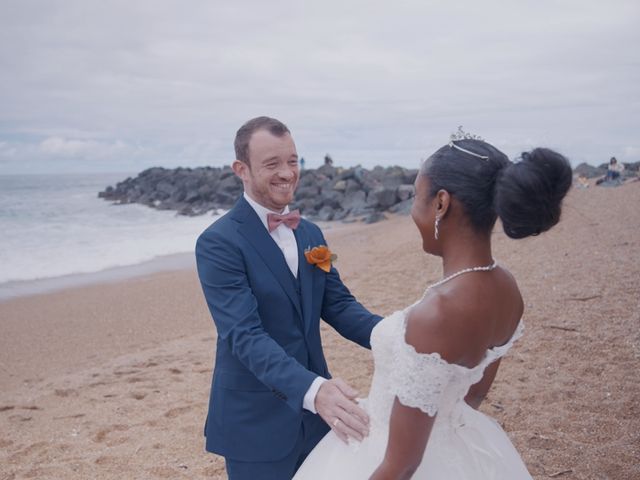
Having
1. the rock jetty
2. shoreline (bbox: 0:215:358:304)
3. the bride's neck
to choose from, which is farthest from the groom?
the rock jetty

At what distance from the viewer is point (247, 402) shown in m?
2.39

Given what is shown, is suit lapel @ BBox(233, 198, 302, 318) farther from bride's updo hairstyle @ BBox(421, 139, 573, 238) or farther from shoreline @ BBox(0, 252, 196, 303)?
shoreline @ BBox(0, 252, 196, 303)

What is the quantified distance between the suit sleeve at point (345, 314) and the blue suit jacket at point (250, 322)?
0.21 metres

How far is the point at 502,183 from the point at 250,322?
1008 mm

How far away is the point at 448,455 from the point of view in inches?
73.3

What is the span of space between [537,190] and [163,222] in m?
25.4

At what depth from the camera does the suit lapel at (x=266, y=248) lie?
7.92 feet

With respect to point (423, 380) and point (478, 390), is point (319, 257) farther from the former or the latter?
point (423, 380)

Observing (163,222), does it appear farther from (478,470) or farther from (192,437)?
(478,470)

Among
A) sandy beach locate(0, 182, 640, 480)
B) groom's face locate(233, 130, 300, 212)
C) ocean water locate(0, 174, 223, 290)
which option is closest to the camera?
groom's face locate(233, 130, 300, 212)

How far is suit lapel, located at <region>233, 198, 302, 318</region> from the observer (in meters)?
2.41

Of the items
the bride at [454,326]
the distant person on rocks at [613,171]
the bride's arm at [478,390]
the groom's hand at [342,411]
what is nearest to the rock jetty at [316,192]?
the distant person on rocks at [613,171]

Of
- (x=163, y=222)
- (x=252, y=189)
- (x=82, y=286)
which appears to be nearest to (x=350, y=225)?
(x=163, y=222)

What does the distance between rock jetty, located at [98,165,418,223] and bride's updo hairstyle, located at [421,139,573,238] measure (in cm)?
1975
